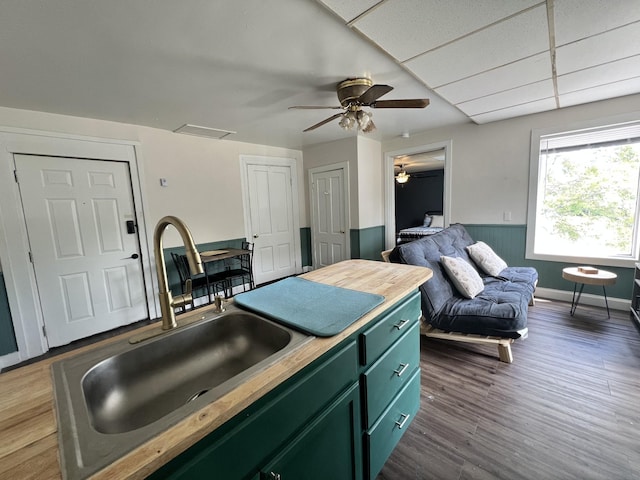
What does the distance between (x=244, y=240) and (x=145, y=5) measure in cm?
307

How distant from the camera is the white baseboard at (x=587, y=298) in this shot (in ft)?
9.80

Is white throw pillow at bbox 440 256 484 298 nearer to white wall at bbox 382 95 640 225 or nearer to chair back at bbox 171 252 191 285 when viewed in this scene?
white wall at bbox 382 95 640 225

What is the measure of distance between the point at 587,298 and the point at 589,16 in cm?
299

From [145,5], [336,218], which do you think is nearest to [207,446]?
A: [145,5]

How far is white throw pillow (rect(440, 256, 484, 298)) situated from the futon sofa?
0.02 m

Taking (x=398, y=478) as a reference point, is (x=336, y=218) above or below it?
above

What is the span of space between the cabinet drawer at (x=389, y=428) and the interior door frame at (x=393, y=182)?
9.83 feet

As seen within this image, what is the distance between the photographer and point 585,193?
125 inches

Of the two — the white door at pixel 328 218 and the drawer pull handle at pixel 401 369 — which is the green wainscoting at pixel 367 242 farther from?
the drawer pull handle at pixel 401 369

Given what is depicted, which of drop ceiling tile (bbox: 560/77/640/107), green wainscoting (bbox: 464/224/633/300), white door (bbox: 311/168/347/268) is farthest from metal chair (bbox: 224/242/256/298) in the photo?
drop ceiling tile (bbox: 560/77/640/107)

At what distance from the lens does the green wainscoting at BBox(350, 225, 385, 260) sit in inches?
167

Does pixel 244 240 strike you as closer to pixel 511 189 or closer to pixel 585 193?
pixel 511 189

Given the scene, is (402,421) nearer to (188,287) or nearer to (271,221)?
(188,287)

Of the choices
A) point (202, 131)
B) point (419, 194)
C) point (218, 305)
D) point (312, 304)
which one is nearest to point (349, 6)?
point (312, 304)
